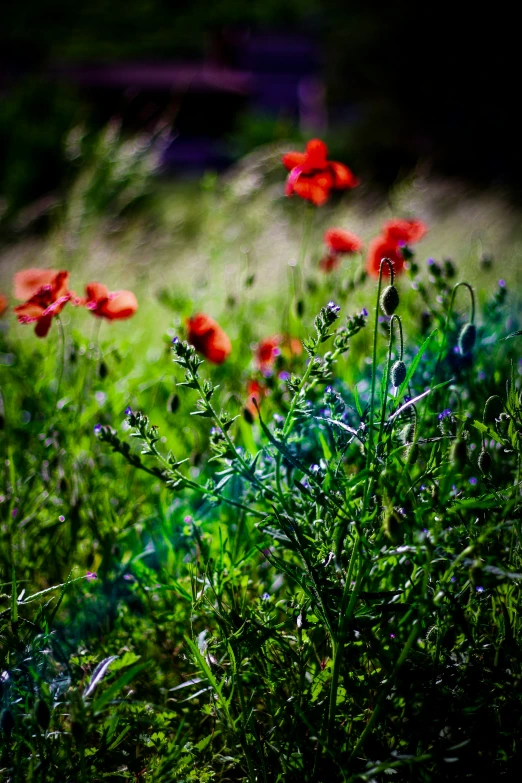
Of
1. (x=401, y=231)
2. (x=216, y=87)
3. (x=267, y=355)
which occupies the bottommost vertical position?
(x=216, y=87)

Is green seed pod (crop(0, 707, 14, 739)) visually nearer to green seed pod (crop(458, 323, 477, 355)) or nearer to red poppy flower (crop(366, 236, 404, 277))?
green seed pod (crop(458, 323, 477, 355))

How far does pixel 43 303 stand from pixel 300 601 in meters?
0.72

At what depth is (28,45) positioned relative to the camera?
13.1 meters

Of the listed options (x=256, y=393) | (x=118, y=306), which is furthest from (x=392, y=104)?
(x=118, y=306)

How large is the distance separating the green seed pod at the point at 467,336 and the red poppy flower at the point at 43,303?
67 centimetres

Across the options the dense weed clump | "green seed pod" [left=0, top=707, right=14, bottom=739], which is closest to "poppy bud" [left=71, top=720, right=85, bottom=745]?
the dense weed clump

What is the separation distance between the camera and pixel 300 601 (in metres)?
0.89

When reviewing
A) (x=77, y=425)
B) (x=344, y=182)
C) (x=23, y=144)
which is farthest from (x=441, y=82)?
(x=77, y=425)

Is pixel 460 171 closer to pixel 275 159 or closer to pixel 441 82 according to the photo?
pixel 441 82

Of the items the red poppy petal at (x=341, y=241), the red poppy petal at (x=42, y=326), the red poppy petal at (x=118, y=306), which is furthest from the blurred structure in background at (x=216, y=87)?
the red poppy petal at (x=42, y=326)

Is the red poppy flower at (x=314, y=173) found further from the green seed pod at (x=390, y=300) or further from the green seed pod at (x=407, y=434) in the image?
the green seed pod at (x=407, y=434)

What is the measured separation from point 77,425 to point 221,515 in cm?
41

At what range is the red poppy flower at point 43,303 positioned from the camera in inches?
42.8

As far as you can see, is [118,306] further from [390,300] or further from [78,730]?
[78,730]
